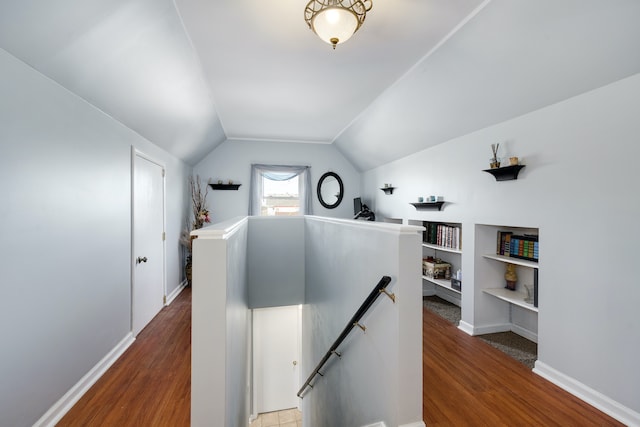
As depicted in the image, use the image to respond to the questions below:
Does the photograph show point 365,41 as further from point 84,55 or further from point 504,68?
point 84,55

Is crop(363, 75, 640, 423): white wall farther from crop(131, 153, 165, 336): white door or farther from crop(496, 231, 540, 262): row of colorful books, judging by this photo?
crop(131, 153, 165, 336): white door

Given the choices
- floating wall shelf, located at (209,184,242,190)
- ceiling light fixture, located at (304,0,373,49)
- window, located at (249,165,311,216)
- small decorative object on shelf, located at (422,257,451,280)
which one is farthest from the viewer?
window, located at (249,165,311,216)

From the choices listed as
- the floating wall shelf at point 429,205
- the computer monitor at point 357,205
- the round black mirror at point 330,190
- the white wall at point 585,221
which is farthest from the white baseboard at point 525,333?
the round black mirror at point 330,190

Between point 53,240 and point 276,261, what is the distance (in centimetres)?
260

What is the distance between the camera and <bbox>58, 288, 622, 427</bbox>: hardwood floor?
198cm

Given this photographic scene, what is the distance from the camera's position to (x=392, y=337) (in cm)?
156

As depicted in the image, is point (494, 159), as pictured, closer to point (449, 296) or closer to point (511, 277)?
point (511, 277)

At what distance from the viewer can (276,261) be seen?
4148 mm

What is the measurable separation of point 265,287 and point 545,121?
3.81m

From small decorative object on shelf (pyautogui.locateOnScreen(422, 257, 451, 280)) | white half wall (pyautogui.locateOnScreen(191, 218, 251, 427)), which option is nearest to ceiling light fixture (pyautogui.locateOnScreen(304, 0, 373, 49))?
white half wall (pyautogui.locateOnScreen(191, 218, 251, 427))

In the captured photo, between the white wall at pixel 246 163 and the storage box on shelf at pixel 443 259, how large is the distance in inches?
100.0

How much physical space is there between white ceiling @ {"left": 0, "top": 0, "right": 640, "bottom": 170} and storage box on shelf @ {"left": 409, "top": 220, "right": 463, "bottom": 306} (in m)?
1.29

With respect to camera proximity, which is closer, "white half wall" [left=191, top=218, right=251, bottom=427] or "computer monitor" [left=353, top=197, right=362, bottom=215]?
"white half wall" [left=191, top=218, right=251, bottom=427]

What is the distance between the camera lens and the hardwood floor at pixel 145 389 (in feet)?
6.49
